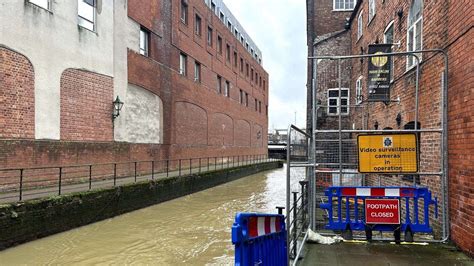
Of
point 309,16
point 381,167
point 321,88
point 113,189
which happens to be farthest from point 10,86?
point 309,16

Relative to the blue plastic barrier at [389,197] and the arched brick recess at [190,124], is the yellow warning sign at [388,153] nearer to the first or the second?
the blue plastic barrier at [389,197]

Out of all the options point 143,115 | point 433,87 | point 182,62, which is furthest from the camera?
point 182,62

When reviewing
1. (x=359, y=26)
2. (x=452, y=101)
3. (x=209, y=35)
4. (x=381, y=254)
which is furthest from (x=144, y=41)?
(x=381, y=254)

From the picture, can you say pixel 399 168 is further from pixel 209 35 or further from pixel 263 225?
pixel 209 35

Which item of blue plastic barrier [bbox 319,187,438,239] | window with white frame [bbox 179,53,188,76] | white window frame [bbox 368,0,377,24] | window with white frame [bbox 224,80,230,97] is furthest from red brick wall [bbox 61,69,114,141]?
window with white frame [bbox 224,80,230,97]

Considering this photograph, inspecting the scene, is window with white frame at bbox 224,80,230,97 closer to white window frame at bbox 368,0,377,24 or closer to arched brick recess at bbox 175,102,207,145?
arched brick recess at bbox 175,102,207,145

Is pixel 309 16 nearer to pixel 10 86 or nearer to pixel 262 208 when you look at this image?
pixel 262 208

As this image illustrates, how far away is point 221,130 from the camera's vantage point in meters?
34.2

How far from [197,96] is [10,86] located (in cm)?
1659

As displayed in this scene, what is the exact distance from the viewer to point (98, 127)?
1686cm

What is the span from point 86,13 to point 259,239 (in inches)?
615

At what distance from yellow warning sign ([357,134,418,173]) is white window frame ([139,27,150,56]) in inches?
673

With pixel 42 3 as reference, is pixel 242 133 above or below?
below

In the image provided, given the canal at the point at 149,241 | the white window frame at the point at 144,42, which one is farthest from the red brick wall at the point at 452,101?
the white window frame at the point at 144,42
